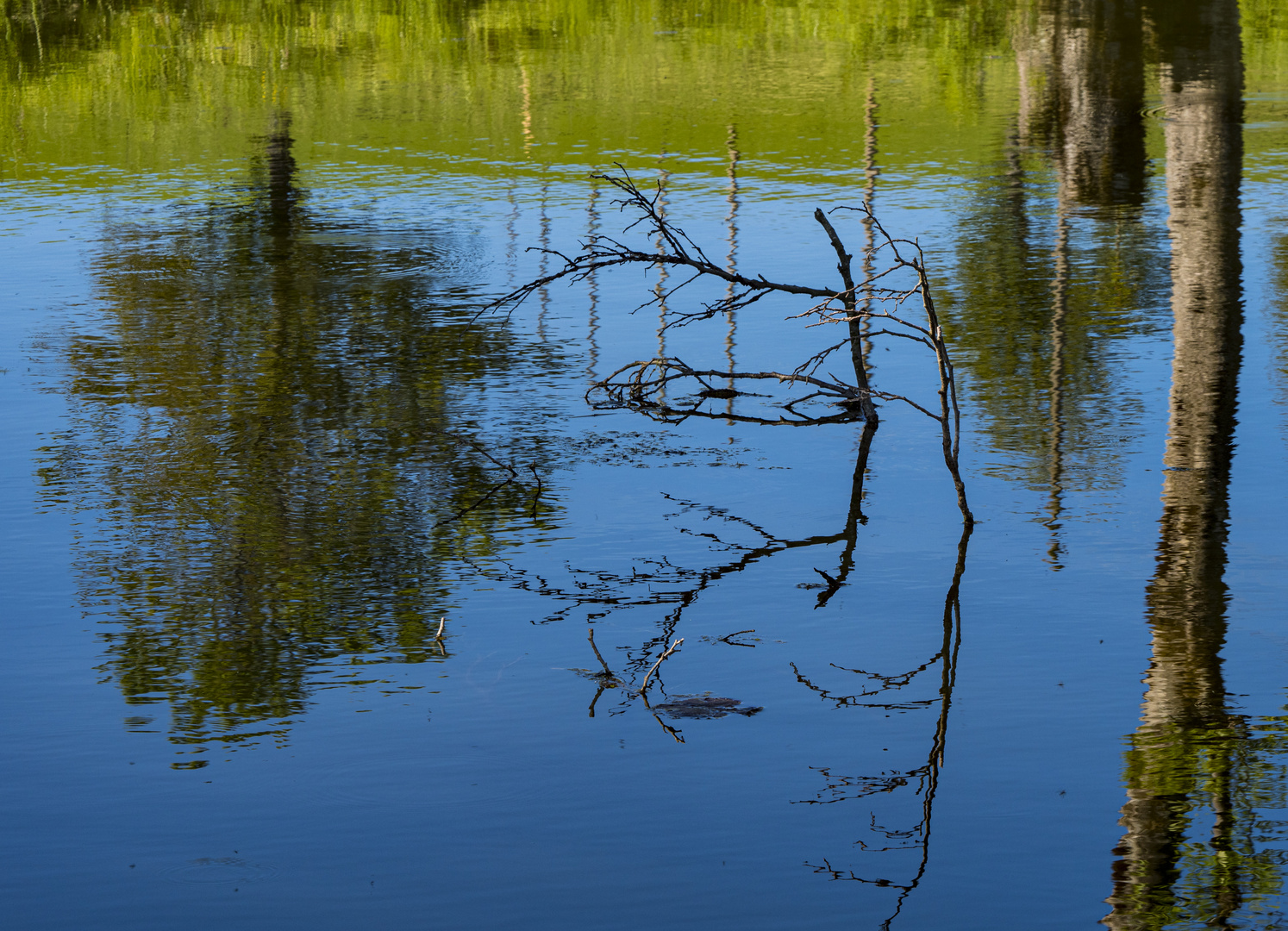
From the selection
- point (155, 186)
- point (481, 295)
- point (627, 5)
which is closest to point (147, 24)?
point (627, 5)

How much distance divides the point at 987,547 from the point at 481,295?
5389mm

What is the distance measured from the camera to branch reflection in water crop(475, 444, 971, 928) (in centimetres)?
454

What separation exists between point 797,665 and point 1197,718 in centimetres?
133

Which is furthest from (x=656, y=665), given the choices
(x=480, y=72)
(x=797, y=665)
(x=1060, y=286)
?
(x=480, y=72)

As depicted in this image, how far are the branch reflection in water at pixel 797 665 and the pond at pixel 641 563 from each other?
0.02 meters

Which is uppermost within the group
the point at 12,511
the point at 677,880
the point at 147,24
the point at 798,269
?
the point at 147,24

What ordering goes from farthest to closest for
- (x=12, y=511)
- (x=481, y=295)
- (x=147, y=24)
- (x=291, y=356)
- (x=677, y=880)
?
(x=147, y=24), (x=481, y=295), (x=291, y=356), (x=12, y=511), (x=677, y=880)

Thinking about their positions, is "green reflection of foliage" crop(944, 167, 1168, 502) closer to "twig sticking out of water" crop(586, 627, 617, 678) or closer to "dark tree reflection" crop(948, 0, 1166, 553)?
"dark tree reflection" crop(948, 0, 1166, 553)

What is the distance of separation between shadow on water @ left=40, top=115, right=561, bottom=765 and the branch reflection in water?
0.60 m

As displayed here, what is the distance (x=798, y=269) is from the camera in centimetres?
1145

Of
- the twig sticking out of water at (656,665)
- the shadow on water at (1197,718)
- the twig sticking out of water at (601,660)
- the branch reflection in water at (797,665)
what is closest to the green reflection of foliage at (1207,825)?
the shadow on water at (1197,718)

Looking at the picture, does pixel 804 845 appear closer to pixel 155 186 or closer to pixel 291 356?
pixel 291 356

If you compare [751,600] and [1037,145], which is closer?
[751,600]

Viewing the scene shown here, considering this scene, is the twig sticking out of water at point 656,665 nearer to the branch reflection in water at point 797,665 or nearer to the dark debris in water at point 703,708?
the branch reflection in water at point 797,665
